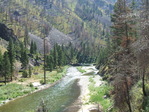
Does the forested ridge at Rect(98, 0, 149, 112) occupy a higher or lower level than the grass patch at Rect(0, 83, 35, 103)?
higher

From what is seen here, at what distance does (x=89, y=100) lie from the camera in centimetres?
3347

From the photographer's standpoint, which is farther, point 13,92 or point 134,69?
point 13,92

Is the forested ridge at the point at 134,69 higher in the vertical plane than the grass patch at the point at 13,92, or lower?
higher

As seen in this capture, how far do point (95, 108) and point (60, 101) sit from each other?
8.55m

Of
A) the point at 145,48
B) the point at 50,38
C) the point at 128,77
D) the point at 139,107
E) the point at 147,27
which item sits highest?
the point at 50,38

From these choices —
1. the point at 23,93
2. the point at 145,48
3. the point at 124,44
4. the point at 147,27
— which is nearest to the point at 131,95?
the point at 124,44

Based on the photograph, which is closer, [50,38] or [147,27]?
[147,27]

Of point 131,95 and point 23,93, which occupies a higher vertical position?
point 131,95

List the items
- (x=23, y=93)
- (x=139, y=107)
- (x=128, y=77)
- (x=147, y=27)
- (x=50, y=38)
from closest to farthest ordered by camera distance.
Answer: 1. (x=147, y=27)
2. (x=128, y=77)
3. (x=139, y=107)
4. (x=23, y=93)
5. (x=50, y=38)

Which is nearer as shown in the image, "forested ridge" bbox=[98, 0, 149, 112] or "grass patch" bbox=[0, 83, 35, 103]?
"forested ridge" bbox=[98, 0, 149, 112]

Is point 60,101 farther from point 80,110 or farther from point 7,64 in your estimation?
point 7,64

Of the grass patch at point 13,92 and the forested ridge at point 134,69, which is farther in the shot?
the grass patch at point 13,92

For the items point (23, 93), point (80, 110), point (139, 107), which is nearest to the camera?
point (139, 107)

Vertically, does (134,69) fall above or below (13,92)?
above
